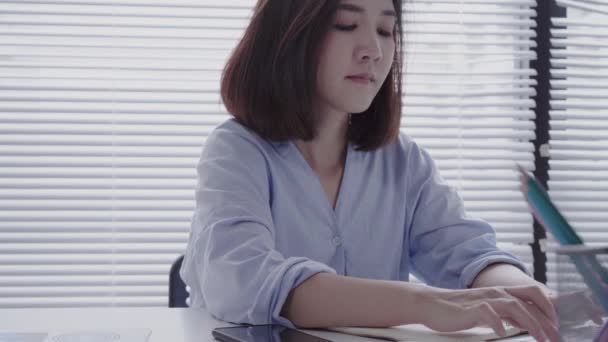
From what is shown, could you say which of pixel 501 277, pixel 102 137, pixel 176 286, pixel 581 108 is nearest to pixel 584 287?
pixel 501 277

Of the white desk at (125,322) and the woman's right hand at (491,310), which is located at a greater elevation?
the woman's right hand at (491,310)

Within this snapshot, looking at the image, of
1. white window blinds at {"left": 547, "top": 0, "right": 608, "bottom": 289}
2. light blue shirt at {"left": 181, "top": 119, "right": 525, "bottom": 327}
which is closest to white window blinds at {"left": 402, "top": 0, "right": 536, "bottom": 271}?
white window blinds at {"left": 547, "top": 0, "right": 608, "bottom": 289}

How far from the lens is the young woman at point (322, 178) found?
116 cm

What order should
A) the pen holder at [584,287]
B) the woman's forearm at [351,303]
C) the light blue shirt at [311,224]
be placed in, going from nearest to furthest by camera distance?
the pen holder at [584,287] → the woman's forearm at [351,303] → the light blue shirt at [311,224]

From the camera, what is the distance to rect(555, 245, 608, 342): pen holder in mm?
610

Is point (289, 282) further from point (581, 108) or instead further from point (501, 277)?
point (581, 108)

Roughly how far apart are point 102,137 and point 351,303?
5.66ft

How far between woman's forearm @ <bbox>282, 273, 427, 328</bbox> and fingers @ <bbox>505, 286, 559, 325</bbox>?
118mm

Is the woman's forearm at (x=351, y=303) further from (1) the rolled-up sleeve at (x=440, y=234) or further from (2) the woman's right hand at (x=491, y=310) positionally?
(1) the rolled-up sleeve at (x=440, y=234)

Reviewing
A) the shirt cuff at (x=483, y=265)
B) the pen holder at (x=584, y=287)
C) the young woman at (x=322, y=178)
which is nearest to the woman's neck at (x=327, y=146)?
the young woman at (x=322, y=178)

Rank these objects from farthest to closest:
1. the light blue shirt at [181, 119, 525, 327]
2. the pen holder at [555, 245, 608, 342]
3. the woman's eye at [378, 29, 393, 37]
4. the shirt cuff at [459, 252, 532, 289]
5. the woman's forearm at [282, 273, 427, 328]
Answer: the woman's eye at [378, 29, 393, 37], the shirt cuff at [459, 252, 532, 289], the light blue shirt at [181, 119, 525, 327], the woman's forearm at [282, 273, 427, 328], the pen holder at [555, 245, 608, 342]

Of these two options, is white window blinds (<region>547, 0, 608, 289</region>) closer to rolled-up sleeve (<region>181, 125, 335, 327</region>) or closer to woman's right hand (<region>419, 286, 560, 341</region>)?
rolled-up sleeve (<region>181, 125, 335, 327</region>)

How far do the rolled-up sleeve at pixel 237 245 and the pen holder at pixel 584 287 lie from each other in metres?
0.44

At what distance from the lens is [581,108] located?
8.91 feet
